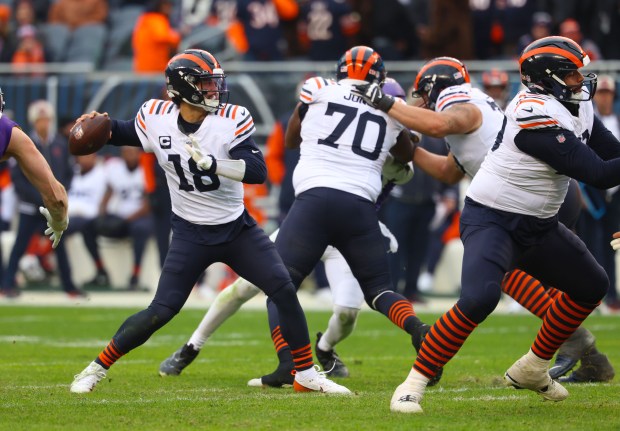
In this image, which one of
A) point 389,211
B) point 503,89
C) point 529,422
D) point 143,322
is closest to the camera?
point 529,422

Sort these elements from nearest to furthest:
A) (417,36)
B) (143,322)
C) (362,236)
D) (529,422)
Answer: (529,422) < (143,322) < (362,236) < (417,36)

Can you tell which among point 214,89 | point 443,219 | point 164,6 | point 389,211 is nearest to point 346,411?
point 214,89

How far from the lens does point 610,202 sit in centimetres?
1087

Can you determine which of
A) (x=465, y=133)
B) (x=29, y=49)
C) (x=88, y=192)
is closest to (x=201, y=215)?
(x=465, y=133)

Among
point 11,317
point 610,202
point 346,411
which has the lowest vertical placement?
point 11,317

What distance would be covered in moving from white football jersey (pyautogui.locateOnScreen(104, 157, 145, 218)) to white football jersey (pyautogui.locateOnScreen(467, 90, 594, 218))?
8.46 m

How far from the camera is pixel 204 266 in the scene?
20.3 feet

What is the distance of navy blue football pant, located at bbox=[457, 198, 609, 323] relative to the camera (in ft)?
17.9

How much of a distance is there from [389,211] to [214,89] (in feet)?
21.0

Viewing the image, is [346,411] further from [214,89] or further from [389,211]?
[389,211]

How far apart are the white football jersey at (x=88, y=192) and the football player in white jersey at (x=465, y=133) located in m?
7.43

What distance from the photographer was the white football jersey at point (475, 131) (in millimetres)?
A: 6414

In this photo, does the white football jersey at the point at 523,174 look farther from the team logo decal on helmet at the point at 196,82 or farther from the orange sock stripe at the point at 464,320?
the team logo decal on helmet at the point at 196,82

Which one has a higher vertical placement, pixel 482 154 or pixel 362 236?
pixel 482 154
